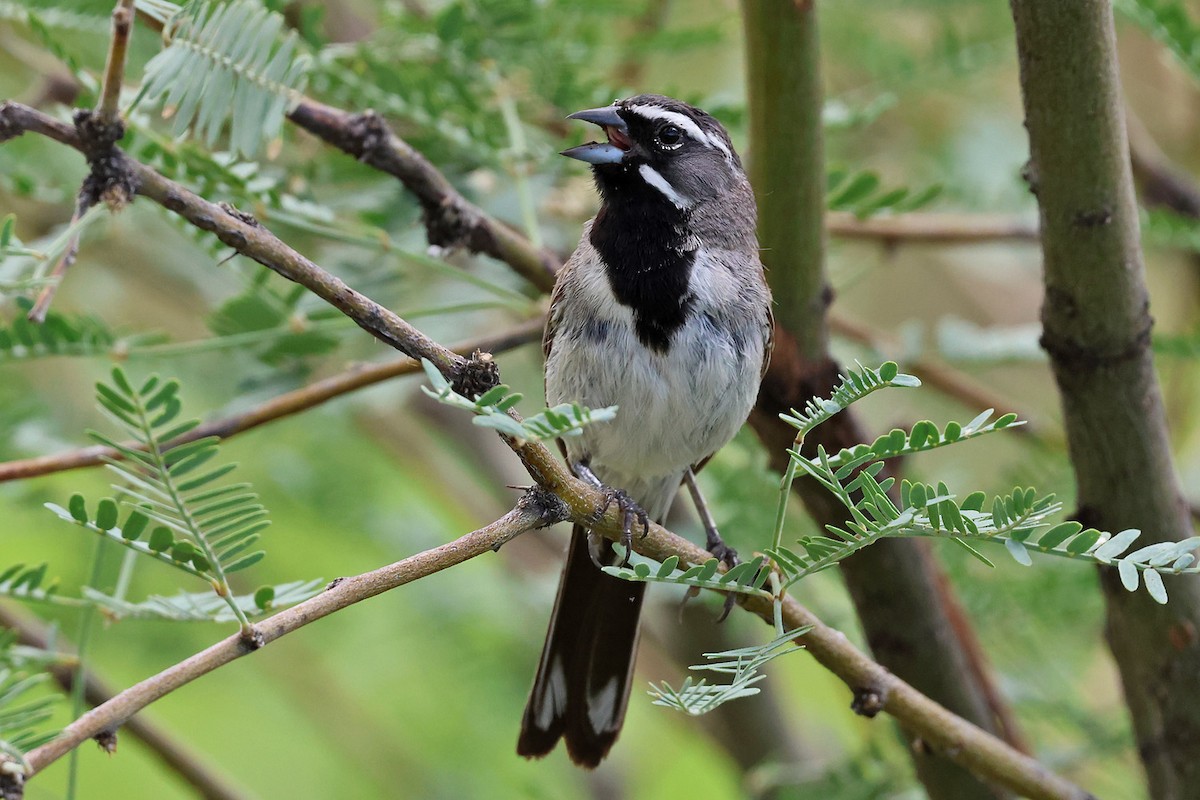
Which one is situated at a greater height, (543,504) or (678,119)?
(678,119)

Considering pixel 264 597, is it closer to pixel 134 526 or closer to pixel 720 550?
pixel 134 526

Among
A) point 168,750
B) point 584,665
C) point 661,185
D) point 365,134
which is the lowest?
point 168,750

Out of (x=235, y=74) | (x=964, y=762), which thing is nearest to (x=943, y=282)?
(x=964, y=762)

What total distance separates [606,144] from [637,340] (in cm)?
46

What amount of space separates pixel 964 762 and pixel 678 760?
2.69 m

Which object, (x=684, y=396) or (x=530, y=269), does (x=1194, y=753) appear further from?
(x=530, y=269)

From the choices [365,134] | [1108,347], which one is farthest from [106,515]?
[1108,347]

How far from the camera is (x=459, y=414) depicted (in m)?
4.58

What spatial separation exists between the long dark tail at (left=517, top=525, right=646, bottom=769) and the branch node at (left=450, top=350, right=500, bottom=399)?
3.91ft

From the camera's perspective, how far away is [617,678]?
272 centimetres

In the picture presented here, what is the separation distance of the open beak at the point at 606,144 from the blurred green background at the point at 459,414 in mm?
231

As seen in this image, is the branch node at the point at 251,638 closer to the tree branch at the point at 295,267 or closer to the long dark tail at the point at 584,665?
the tree branch at the point at 295,267

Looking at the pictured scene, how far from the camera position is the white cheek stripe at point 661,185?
2.84 meters

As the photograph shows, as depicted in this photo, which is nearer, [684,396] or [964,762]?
[964,762]
